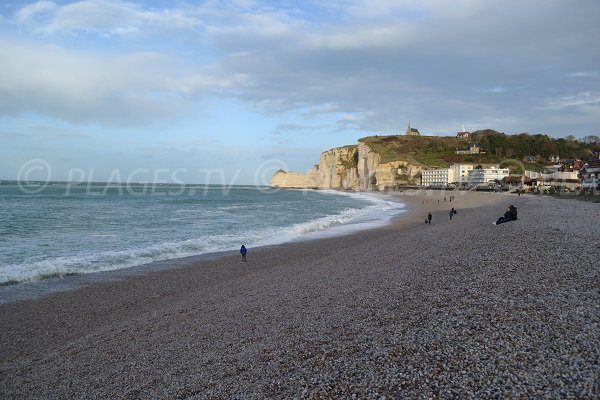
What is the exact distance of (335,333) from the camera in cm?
718

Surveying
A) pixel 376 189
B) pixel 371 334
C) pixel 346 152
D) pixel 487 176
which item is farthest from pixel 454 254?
pixel 346 152

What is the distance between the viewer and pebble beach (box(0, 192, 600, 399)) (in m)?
5.24

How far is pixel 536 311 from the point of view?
22.9 feet

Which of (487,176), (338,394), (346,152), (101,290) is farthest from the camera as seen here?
(346,152)

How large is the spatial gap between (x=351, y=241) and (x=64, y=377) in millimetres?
16732

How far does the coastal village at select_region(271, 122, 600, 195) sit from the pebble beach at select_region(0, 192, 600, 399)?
275 ft

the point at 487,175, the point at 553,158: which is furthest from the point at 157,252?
the point at 553,158

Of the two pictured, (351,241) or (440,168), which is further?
(440,168)

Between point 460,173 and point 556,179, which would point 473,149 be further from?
point 556,179

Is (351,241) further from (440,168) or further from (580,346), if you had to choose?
(440,168)

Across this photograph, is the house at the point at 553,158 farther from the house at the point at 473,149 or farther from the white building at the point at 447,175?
the white building at the point at 447,175

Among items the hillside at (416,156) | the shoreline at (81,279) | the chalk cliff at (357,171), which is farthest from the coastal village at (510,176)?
the shoreline at (81,279)

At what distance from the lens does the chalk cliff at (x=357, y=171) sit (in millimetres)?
124250

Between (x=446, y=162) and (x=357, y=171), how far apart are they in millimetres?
27133
